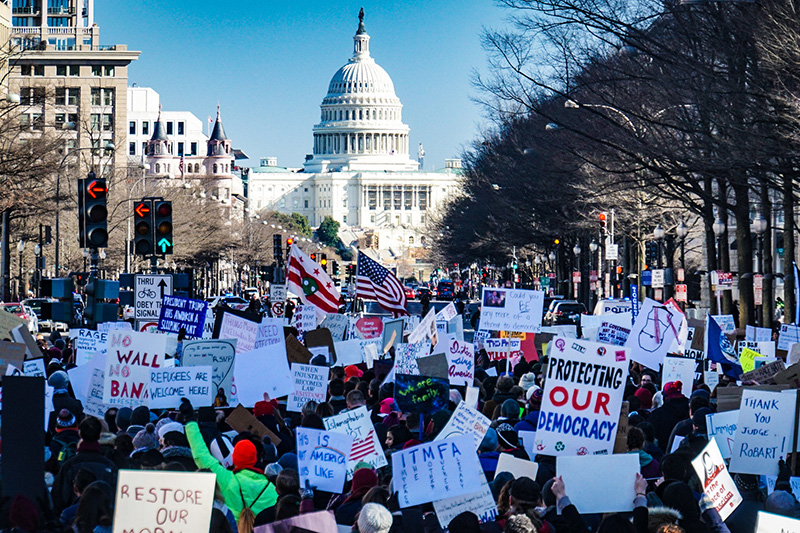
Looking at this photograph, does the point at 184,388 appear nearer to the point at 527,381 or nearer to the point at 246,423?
the point at 246,423

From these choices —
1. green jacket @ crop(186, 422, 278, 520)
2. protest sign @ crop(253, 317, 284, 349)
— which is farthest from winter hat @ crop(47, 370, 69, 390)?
green jacket @ crop(186, 422, 278, 520)

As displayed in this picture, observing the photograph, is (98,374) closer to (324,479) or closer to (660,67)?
(324,479)

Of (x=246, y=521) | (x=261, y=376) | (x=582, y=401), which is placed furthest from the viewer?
(x=261, y=376)

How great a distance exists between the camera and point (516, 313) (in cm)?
2022

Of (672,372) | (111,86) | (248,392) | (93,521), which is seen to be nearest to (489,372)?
(672,372)

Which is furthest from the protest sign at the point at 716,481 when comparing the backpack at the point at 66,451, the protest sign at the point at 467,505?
the backpack at the point at 66,451

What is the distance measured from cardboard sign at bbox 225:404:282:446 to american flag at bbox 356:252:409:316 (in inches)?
586

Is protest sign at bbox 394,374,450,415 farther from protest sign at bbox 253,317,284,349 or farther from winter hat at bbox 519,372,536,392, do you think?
Answer: protest sign at bbox 253,317,284,349

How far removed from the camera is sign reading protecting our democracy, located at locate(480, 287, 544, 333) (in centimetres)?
2011

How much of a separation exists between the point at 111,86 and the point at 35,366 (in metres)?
108

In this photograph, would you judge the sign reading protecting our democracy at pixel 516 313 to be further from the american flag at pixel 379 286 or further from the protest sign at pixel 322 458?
the protest sign at pixel 322 458

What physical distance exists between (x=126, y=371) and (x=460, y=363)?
4.14 metres

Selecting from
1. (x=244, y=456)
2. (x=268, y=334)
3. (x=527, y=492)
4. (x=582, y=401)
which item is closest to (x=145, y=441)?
(x=244, y=456)

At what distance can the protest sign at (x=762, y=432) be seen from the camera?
10.2 metres
